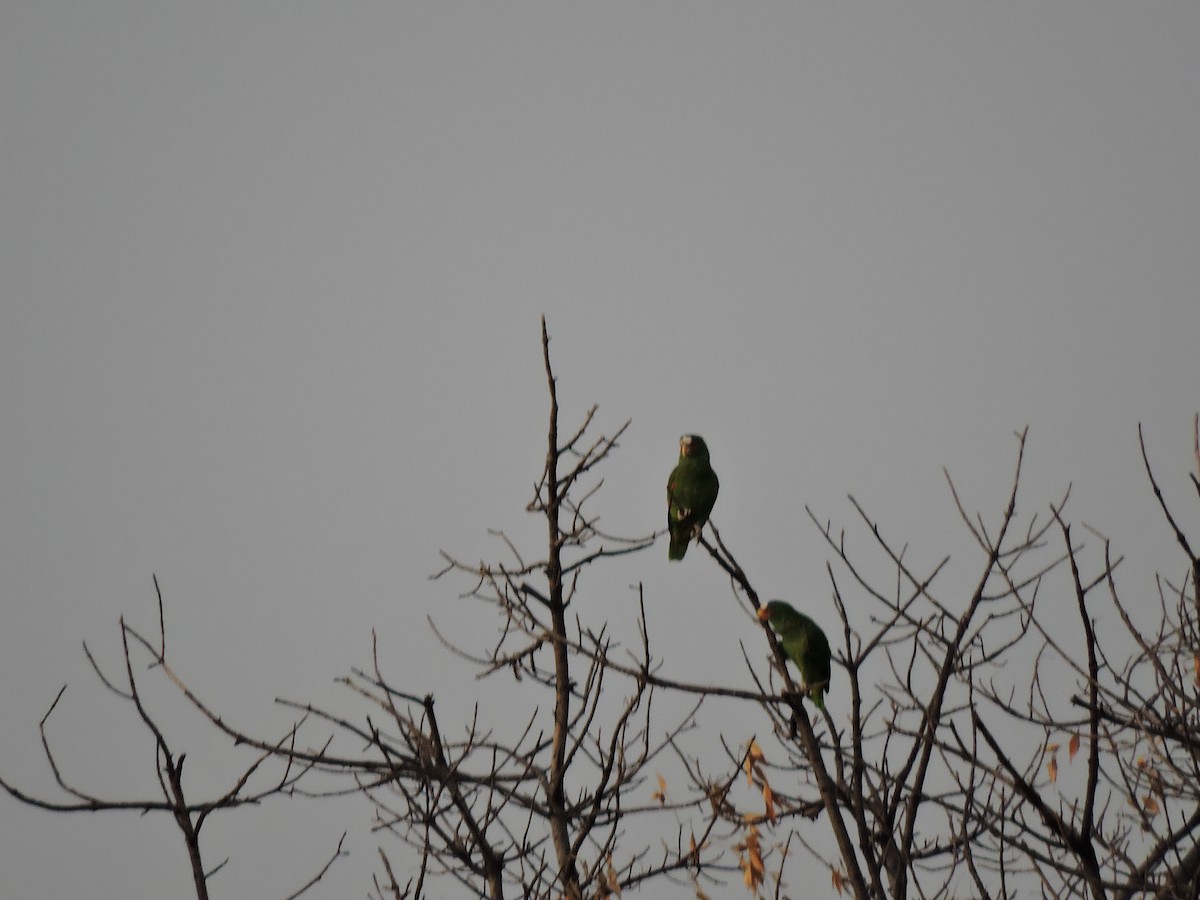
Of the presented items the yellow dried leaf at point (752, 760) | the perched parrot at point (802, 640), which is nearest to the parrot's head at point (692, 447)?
the perched parrot at point (802, 640)

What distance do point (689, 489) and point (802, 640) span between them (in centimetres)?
188

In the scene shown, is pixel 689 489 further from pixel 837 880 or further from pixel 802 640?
pixel 837 880

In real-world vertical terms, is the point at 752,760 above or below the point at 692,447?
below

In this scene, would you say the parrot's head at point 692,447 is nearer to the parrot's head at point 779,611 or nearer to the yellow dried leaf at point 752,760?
the parrot's head at point 779,611

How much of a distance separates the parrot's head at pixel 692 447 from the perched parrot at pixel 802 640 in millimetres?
1726

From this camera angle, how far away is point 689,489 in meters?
7.49

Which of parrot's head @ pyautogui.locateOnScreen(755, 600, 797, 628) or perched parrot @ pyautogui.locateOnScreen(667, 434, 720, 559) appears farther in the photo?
perched parrot @ pyautogui.locateOnScreen(667, 434, 720, 559)

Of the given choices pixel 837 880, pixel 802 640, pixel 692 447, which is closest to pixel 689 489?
pixel 692 447

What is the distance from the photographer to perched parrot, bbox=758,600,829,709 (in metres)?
5.90

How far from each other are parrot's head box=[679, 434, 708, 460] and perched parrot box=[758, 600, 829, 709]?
173 centimetres

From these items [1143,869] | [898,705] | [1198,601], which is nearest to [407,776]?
[898,705]

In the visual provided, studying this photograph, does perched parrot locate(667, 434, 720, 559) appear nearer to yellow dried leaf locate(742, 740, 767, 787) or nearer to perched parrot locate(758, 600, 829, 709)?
perched parrot locate(758, 600, 829, 709)

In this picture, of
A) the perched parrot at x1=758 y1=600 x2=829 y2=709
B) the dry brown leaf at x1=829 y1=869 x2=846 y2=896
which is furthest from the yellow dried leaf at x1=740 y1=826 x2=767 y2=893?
the perched parrot at x1=758 y1=600 x2=829 y2=709

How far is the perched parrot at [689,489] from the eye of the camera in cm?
742
